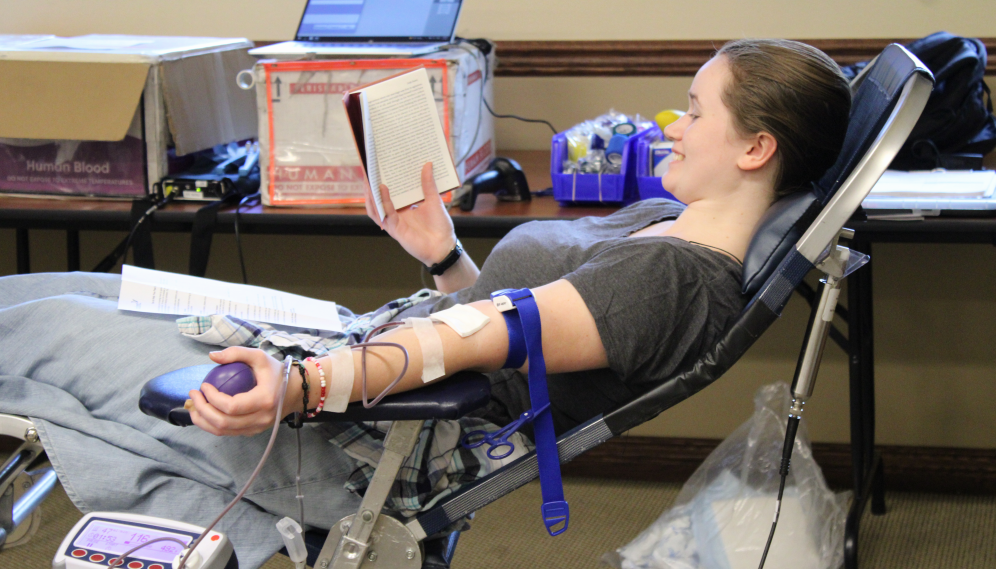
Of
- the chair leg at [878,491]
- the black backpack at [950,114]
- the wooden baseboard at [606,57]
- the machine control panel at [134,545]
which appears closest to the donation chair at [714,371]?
the machine control panel at [134,545]

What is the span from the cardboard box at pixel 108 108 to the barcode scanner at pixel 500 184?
0.63 meters

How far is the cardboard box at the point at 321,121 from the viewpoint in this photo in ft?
5.55

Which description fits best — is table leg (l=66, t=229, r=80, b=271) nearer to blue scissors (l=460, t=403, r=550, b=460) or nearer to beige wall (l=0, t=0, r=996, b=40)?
beige wall (l=0, t=0, r=996, b=40)

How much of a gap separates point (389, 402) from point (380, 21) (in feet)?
3.78

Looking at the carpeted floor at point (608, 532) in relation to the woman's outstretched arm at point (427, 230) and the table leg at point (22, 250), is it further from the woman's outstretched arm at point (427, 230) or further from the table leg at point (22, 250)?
the woman's outstretched arm at point (427, 230)

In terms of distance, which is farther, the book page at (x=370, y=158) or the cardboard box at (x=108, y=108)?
the cardboard box at (x=108, y=108)

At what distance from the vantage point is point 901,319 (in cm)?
213

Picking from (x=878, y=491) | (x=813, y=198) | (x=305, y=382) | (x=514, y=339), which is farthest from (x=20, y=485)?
(x=878, y=491)

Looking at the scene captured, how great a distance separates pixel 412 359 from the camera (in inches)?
37.4

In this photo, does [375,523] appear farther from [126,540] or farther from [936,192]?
[936,192]

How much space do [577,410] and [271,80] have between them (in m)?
0.98

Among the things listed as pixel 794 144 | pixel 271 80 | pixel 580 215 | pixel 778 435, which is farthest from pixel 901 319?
pixel 271 80

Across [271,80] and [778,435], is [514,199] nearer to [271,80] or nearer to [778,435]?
[271,80]

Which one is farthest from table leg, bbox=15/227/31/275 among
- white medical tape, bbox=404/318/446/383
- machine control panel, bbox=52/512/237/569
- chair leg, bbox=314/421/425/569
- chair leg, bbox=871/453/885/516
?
chair leg, bbox=871/453/885/516
